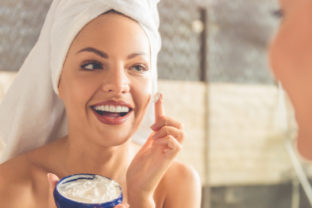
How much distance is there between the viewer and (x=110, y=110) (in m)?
0.88

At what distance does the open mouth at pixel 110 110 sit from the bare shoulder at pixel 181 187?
10.4 inches

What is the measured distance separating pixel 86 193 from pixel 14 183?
332mm

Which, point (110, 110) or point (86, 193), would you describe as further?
point (110, 110)

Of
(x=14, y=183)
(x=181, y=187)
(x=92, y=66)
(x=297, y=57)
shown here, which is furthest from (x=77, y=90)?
(x=297, y=57)

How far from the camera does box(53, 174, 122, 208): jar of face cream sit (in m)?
0.62

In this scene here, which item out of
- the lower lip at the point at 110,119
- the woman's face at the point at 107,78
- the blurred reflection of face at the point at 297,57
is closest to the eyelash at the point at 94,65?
the woman's face at the point at 107,78

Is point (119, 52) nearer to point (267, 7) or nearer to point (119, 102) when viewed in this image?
point (119, 102)

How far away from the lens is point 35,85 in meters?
1.01

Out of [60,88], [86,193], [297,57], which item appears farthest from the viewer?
[60,88]

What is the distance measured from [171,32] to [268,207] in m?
1.39

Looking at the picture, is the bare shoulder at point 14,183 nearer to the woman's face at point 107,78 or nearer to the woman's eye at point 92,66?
the woman's face at point 107,78

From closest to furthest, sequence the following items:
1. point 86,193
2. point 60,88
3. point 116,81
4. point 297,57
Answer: point 297,57 → point 86,193 → point 116,81 → point 60,88

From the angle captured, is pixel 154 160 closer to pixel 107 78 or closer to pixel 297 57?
pixel 107 78

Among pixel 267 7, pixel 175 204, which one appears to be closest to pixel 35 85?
pixel 175 204
